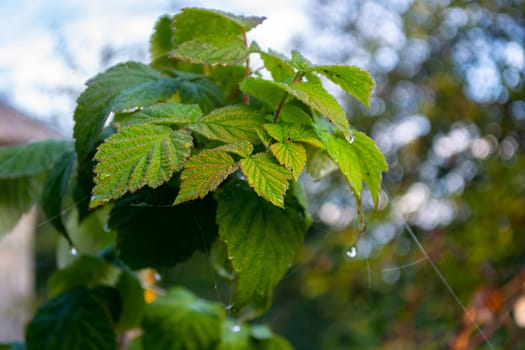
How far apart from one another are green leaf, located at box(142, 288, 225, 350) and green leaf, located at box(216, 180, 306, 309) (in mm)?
192

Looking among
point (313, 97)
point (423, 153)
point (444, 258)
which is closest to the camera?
point (313, 97)

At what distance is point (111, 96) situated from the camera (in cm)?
35

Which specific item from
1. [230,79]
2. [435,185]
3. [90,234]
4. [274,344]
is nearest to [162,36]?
[230,79]

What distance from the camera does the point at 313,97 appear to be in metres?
0.30

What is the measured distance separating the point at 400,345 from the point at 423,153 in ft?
2.60

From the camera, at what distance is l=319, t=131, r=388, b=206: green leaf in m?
0.32

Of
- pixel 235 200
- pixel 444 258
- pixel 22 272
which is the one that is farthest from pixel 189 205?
pixel 22 272

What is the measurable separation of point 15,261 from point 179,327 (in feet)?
7.14

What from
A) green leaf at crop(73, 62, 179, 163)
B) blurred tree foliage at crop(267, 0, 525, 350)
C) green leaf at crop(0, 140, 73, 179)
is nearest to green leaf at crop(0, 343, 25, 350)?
green leaf at crop(0, 140, 73, 179)

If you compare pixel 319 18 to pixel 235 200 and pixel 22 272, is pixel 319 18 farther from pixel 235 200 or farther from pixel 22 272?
pixel 235 200

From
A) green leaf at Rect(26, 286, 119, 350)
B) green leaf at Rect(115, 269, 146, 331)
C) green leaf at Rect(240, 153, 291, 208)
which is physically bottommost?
green leaf at Rect(115, 269, 146, 331)

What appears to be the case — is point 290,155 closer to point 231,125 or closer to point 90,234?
point 231,125

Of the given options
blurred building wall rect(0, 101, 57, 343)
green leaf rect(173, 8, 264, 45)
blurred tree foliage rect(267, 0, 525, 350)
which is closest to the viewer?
green leaf rect(173, 8, 264, 45)

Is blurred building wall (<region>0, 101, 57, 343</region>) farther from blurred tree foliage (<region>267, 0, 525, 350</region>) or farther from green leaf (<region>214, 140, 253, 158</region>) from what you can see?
green leaf (<region>214, 140, 253, 158</region>)
